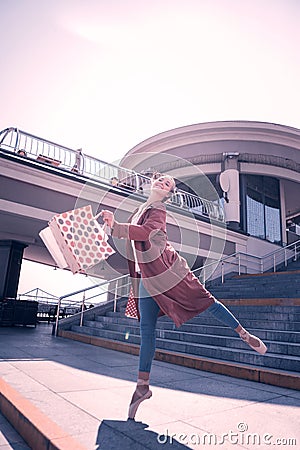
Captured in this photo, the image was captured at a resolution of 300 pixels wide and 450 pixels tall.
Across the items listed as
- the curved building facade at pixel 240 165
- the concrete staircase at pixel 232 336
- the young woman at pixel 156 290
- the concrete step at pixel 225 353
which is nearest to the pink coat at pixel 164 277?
the young woman at pixel 156 290

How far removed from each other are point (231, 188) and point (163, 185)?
15830 millimetres

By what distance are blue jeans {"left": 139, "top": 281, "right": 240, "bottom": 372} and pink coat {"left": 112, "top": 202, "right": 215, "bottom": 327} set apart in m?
0.09

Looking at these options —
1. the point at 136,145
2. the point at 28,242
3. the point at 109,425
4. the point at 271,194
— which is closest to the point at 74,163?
the point at 28,242

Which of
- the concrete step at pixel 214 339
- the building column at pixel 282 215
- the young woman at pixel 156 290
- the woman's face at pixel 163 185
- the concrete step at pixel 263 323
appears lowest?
the concrete step at pixel 214 339

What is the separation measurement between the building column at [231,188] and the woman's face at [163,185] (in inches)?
555

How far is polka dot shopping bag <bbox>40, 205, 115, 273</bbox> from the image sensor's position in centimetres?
263

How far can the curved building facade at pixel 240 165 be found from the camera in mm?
18094

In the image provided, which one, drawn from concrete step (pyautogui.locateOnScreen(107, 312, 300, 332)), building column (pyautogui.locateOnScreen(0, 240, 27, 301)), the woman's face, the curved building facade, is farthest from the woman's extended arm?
the curved building facade

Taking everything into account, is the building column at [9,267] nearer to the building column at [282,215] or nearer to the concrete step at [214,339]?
the concrete step at [214,339]

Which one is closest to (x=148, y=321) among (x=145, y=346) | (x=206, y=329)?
(x=145, y=346)

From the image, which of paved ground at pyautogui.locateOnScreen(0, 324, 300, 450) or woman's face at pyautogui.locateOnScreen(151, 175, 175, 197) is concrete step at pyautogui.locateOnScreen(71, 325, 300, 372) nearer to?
paved ground at pyautogui.locateOnScreen(0, 324, 300, 450)

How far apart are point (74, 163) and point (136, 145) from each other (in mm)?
10886

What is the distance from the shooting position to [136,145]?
69.4 feet

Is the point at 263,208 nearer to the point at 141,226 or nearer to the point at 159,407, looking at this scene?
the point at 159,407
